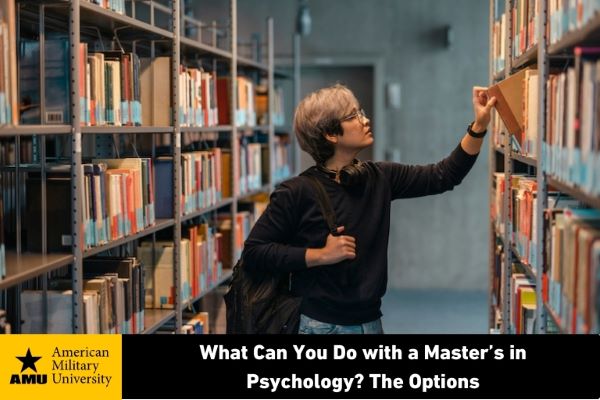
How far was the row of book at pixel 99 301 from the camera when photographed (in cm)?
323

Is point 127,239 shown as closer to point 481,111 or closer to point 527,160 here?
point 481,111

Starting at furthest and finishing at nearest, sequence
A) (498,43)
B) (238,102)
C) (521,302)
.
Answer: (238,102)
(498,43)
(521,302)

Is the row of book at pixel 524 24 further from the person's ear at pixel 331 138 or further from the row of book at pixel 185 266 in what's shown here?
the row of book at pixel 185 266

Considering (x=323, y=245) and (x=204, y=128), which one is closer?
(x=323, y=245)

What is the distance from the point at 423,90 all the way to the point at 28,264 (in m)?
6.32

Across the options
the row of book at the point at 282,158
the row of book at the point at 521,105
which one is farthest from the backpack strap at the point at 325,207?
the row of book at the point at 282,158

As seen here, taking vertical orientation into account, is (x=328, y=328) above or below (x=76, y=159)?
below

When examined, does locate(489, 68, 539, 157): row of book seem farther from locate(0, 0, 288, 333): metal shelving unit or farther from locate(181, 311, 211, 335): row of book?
locate(181, 311, 211, 335): row of book

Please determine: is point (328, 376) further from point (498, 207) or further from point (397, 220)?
point (397, 220)

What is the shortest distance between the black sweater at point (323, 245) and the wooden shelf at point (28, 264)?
0.65 m

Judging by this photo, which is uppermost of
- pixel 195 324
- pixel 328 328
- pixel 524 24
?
pixel 524 24

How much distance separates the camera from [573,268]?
208 centimetres

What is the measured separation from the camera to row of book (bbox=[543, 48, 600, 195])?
1.86 m

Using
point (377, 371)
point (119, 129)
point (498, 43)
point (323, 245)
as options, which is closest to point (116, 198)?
point (119, 129)
